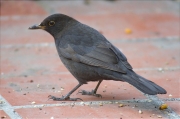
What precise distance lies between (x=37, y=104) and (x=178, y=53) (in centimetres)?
247

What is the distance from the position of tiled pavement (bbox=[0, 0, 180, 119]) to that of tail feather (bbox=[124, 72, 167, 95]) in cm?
20

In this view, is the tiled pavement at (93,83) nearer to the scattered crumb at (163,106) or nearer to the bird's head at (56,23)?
the scattered crumb at (163,106)

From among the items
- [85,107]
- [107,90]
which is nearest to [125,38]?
[107,90]

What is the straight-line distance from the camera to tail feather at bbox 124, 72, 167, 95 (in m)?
4.33

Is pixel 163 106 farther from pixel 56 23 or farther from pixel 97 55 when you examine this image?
pixel 56 23

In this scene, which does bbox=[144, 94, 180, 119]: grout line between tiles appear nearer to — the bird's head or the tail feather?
the tail feather

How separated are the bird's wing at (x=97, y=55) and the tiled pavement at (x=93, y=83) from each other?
0.37m

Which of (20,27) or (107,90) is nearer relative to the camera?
(107,90)

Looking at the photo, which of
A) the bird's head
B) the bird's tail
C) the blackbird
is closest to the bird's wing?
the blackbird

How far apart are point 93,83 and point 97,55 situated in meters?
0.77

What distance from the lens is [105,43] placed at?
16.2 feet

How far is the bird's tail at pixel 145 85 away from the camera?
14.2ft

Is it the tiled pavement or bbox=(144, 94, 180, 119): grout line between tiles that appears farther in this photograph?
the tiled pavement

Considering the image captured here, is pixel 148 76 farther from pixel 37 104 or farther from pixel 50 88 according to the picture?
pixel 37 104
